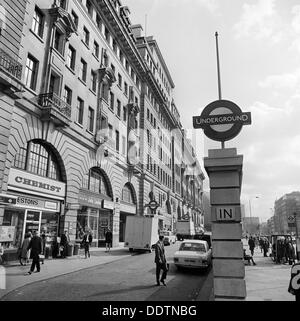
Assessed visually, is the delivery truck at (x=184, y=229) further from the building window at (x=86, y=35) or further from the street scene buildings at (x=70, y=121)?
the building window at (x=86, y=35)

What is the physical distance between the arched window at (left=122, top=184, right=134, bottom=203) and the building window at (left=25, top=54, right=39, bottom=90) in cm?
1989

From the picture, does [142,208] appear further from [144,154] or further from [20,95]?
[20,95]

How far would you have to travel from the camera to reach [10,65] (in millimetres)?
17391

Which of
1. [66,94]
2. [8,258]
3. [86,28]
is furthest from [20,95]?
[86,28]

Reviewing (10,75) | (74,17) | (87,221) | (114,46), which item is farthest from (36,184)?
(114,46)

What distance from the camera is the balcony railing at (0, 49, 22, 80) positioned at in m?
17.0

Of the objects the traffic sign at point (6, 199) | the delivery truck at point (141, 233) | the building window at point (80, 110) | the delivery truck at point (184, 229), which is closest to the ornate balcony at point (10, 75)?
the traffic sign at point (6, 199)

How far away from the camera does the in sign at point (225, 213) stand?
769cm

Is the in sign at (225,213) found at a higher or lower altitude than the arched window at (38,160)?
lower

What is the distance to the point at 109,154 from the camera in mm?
32281

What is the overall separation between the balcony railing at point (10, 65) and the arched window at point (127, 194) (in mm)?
22259

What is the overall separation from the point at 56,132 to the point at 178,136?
187 ft

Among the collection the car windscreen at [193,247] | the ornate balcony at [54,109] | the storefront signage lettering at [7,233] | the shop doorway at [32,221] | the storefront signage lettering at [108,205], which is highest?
Result: the ornate balcony at [54,109]

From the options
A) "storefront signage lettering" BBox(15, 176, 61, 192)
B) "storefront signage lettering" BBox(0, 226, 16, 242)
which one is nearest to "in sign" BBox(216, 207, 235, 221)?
"storefront signage lettering" BBox(0, 226, 16, 242)
